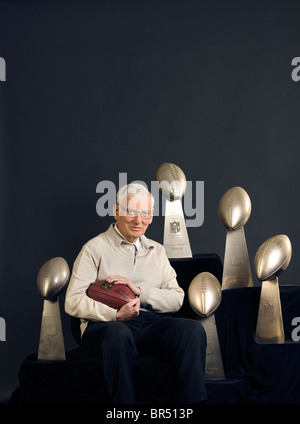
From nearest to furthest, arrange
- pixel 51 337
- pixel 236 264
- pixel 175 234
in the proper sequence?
pixel 51 337
pixel 236 264
pixel 175 234

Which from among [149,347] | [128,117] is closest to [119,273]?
[149,347]

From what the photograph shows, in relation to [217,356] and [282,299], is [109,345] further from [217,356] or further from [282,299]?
[282,299]

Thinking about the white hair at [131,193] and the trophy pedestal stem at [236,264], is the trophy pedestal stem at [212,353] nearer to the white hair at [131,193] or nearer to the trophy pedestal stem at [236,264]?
the trophy pedestal stem at [236,264]

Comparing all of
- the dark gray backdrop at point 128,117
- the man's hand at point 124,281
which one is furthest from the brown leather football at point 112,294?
the dark gray backdrop at point 128,117

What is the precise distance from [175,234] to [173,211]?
0.12 meters

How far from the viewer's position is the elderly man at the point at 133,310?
2.91m

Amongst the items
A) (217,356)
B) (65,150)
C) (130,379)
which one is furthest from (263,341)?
(65,150)

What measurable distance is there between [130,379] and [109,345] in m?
0.15

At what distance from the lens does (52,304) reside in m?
3.34

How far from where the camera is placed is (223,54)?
432cm

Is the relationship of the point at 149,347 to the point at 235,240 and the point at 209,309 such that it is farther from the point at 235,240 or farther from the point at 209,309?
the point at 235,240

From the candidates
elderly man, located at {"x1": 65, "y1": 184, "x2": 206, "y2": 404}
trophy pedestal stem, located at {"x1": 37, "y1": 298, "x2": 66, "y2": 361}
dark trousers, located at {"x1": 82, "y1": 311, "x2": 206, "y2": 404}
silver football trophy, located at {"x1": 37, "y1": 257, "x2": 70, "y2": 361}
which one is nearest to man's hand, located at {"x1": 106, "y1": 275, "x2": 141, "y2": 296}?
elderly man, located at {"x1": 65, "y1": 184, "x2": 206, "y2": 404}

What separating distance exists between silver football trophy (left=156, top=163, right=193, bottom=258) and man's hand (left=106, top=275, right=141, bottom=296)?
2.15ft

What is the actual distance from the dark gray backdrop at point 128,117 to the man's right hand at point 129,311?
1278 millimetres
